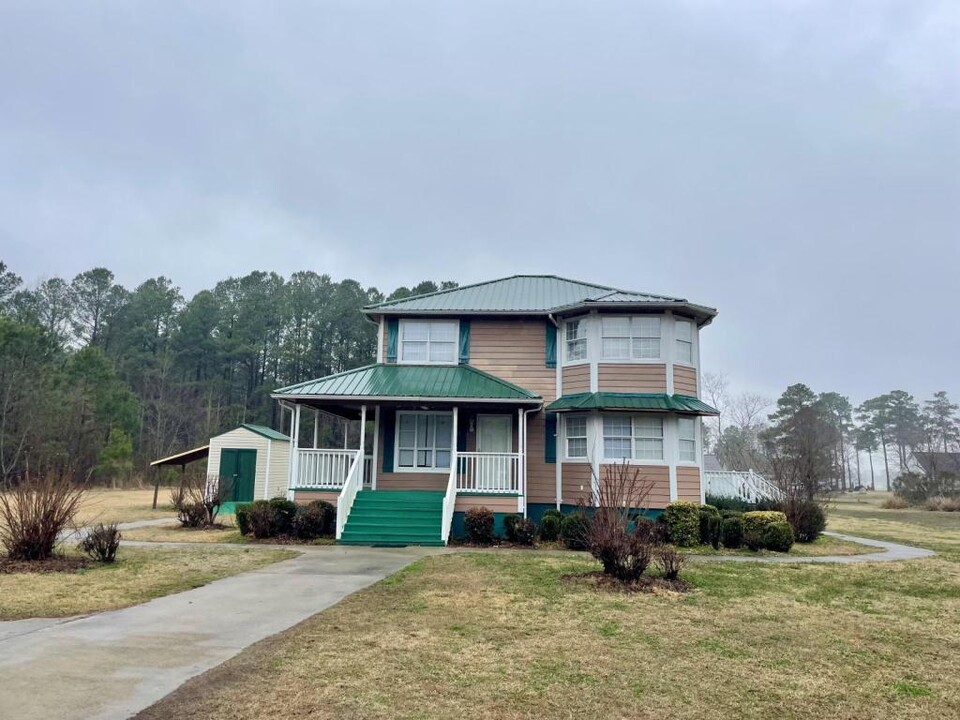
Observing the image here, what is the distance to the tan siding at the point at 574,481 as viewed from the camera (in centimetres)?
1572

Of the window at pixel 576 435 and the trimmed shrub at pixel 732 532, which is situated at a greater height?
the window at pixel 576 435

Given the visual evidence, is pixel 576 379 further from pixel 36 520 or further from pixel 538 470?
pixel 36 520

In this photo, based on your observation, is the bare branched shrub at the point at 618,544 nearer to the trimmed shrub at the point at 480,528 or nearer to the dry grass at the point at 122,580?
the trimmed shrub at the point at 480,528

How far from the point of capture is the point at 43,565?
31.0ft

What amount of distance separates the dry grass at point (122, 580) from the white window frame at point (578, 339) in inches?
344

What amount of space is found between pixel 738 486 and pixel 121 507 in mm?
22516

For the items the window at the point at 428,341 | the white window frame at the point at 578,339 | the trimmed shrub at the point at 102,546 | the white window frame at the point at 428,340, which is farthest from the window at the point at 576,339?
the trimmed shrub at the point at 102,546

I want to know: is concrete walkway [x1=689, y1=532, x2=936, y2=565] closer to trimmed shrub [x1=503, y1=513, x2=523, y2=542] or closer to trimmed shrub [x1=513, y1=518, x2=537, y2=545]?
trimmed shrub [x1=513, y1=518, x2=537, y2=545]

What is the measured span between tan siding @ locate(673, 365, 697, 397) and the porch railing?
4.58 meters

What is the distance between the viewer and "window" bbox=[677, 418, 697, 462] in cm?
1582

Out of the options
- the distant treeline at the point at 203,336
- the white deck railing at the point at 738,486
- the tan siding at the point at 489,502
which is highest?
the distant treeline at the point at 203,336

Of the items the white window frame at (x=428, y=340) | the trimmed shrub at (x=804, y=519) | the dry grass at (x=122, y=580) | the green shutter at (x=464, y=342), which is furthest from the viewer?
the white window frame at (x=428, y=340)

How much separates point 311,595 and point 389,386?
26.7ft

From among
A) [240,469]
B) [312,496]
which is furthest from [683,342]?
[240,469]
